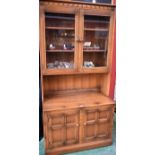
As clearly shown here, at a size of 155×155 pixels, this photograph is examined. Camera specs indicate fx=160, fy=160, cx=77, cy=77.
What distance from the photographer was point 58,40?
6.72 feet

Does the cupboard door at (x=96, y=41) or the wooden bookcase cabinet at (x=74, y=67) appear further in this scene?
the cupboard door at (x=96, y=41)

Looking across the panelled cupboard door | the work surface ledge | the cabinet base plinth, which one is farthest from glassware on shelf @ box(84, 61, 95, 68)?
the cabinet base plinth

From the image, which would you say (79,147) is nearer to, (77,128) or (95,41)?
(77,128)

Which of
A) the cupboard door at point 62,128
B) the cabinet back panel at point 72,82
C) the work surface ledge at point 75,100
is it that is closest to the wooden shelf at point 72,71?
the cabinet back panel at point 72,82

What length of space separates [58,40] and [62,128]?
109cm

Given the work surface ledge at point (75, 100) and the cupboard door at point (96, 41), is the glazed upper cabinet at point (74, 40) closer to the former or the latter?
the cupboard door at point (96, 41)

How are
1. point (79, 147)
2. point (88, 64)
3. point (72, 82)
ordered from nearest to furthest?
point (79, 147)
point (88, 64)
point (72, 82)

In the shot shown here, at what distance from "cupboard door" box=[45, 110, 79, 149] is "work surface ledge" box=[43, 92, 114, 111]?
8cm

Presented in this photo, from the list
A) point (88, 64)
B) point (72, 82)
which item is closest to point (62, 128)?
point (72, 82)

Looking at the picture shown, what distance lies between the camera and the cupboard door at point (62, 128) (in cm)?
185

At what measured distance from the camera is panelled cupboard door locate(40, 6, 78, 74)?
1.83 m
